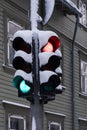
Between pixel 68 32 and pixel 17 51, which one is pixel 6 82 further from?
pixel 17 51

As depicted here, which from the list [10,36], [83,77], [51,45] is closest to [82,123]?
[83,77]

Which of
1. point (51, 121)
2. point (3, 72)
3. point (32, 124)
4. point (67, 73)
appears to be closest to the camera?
point (32, 124)

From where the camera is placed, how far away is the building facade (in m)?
14.7

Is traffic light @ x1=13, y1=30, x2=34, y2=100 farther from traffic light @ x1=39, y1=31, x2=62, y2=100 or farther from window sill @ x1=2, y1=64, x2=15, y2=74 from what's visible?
window sill @ x1=2, y1=64, x2=15, y2=74

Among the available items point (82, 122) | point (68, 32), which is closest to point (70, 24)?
point (68, 32)

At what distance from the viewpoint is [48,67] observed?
653cm

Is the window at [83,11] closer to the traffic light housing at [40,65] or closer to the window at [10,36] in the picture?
the window at [10,36]

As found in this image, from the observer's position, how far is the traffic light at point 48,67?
255 inches

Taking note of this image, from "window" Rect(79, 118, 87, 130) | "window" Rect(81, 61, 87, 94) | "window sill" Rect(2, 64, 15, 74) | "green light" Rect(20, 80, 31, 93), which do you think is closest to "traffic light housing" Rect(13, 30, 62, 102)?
"green light" Rect(20, 80, 31, 93)

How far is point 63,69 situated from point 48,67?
13129 millimetres

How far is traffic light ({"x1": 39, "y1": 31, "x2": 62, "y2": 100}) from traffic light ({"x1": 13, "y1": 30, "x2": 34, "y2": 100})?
0.49ft

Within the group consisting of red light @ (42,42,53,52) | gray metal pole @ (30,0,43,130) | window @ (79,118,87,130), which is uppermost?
window @ (79,118,87,130)

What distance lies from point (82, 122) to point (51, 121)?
3.67 m

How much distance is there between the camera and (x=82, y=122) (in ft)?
69.5
